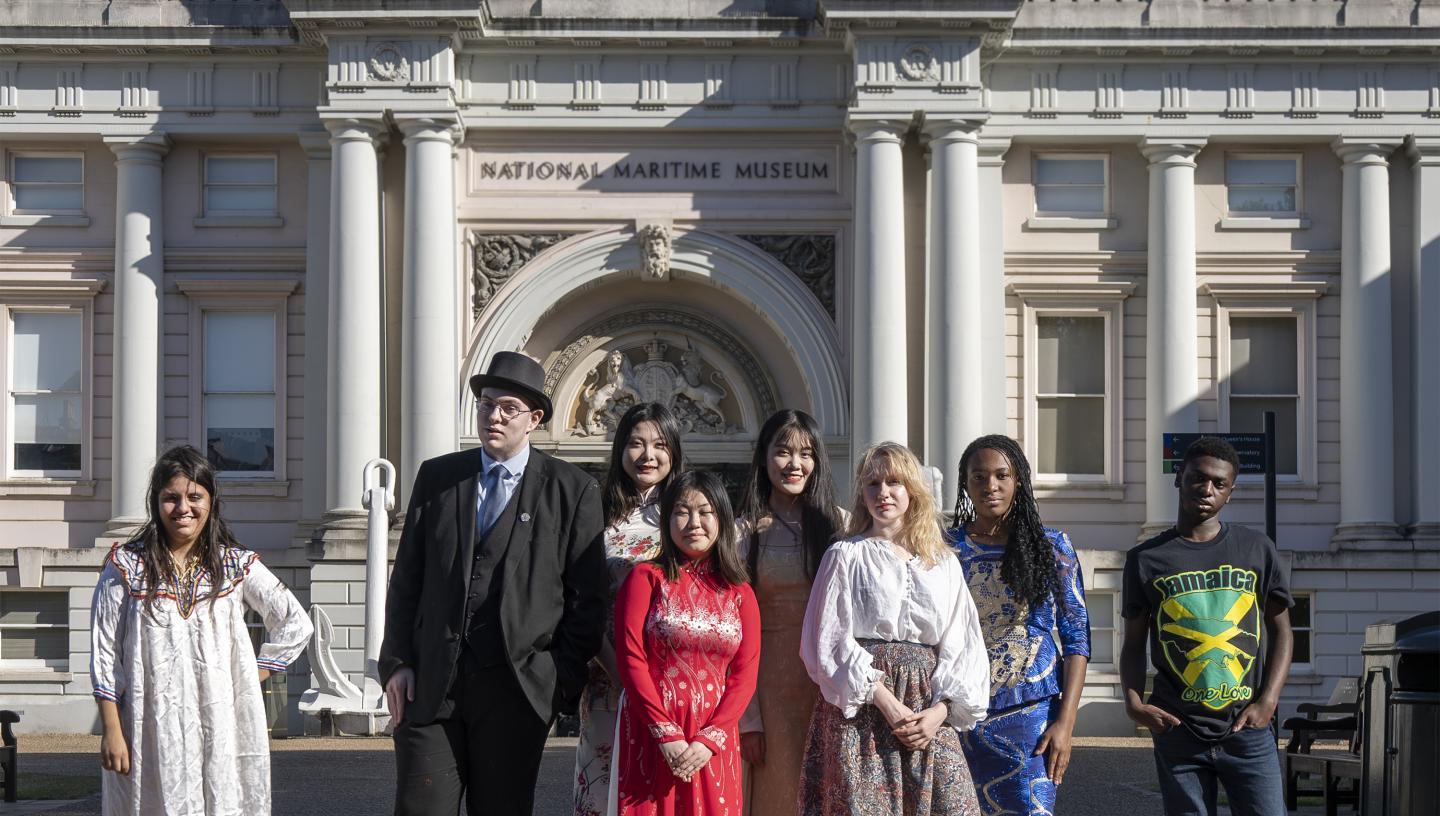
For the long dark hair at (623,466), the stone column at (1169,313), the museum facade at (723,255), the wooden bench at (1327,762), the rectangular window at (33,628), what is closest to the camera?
the long dark hair at (623,466)

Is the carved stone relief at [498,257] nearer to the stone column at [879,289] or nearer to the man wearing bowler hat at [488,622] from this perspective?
the stone column at [879,289]

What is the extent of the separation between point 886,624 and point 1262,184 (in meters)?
17.2

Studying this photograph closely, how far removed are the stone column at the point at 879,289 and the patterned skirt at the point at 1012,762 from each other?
1375cm

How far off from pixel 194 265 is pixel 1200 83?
40.3ft

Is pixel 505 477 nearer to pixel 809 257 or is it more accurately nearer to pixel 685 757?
pixel 685 757

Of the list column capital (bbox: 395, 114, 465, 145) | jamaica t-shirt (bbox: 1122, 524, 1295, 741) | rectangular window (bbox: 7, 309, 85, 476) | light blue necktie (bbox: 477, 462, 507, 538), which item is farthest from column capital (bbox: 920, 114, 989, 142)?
light blue necktie (bbox: 477, 462, 507, 538)

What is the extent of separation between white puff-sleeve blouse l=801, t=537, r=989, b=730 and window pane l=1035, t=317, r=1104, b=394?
1585 cm

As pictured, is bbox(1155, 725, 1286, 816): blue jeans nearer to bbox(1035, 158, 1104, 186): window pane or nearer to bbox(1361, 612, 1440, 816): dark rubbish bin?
bbox(1361, 612, 1440, 816): dark rubbish bin

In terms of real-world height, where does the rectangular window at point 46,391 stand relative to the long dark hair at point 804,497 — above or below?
above

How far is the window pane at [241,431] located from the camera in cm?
2302

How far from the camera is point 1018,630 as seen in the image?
7641mm

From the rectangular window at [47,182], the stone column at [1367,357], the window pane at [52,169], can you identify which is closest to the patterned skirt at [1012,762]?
the stone column at [1367,357]

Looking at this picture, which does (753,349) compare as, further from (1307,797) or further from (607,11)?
(1307,797)

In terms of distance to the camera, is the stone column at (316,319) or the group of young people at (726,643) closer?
the group of young people at (726,643)
